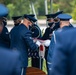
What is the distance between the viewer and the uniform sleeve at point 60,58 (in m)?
2.19

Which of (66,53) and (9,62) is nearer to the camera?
(9,62)

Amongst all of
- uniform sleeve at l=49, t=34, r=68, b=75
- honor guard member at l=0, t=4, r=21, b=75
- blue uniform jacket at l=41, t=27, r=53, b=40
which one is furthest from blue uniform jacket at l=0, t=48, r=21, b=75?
blue uniform jacket at l=41, t=27, r=53, b=40

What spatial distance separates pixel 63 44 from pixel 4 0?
686cm

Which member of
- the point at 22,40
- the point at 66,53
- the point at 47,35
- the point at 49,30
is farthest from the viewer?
the point at 49,30

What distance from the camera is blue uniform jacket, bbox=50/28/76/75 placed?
218 cm

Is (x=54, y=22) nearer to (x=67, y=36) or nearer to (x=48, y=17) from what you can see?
(x=48, y=17)

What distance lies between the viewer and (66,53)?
219 centimetres

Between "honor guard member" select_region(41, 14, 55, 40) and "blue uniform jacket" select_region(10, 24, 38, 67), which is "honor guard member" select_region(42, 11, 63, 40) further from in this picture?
"blue uniform jacket" select_region(10, 24, 38, 67)

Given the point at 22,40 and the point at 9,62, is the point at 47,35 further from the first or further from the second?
the point at 9,62

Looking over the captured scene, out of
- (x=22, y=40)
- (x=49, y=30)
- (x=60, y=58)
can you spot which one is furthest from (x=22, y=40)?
(x=60, y=58)

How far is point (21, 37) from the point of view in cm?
583

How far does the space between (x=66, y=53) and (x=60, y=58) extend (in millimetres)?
55

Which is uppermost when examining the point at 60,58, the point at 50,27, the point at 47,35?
the point at 60,58

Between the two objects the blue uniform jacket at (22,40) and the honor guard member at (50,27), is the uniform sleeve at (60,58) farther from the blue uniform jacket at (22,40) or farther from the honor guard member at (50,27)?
the honor guard member at (50,27)
